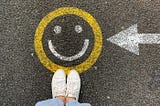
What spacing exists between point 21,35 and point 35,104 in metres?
0.62

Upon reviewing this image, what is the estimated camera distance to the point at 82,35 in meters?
3.51

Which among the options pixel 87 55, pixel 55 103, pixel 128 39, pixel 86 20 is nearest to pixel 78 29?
pixel 86 20

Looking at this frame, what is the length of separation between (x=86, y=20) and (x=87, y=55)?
1.02 ft

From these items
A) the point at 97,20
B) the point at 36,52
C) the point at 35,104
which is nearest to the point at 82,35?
the point at 97,20

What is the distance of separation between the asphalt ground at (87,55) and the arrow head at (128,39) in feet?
0.12

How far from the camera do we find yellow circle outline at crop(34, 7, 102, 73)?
11.5ft

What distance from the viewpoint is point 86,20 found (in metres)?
3.53

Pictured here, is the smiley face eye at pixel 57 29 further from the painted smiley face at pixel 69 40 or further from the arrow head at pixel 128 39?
the arrow head at pixel 128 39

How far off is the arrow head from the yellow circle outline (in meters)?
0.13

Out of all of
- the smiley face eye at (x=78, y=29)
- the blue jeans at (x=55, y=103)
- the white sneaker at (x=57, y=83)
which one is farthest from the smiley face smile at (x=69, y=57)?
the blue jeans at (x=55, y=103)

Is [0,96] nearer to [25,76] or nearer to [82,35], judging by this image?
[25,76]

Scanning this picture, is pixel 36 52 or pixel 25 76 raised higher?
pixel 36 52

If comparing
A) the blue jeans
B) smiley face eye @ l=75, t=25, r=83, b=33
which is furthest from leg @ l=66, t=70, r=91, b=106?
smiley face eye @ l=75, t=25, r=83, b=33

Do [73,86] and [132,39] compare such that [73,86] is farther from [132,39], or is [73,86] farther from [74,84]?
[132,39]
